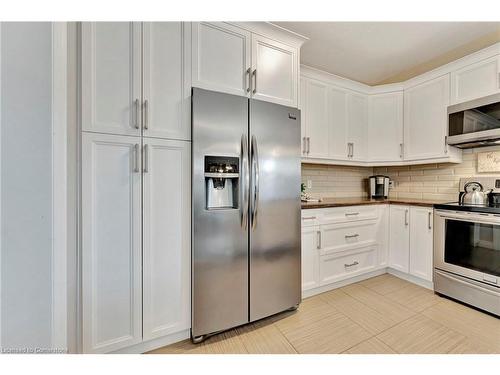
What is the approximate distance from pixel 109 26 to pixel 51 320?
1.47 metres

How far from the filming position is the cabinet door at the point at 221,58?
1479 millimetres

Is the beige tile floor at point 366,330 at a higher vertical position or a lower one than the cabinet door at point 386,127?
lower

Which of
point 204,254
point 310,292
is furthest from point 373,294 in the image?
point 204,254

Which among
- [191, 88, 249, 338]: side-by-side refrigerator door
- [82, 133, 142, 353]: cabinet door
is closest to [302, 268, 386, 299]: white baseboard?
[191, 88, 249, 338]: side-by-side refrigerator door

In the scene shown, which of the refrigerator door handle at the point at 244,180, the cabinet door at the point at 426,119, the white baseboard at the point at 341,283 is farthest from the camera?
the cabinet door at the point at 426,119

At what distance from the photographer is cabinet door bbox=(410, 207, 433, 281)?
7.41ft

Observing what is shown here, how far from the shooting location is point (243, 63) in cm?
163

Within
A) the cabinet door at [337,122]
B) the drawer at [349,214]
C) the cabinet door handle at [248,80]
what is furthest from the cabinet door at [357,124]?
the cabinet door handle at [248,80]

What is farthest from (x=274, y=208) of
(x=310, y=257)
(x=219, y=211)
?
(x=310, y=257)

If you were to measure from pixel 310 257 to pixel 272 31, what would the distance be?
6.41 feet

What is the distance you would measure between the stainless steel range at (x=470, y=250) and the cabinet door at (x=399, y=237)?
0.93 feet

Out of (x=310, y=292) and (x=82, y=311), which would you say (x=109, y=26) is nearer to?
(x=82, y=311)

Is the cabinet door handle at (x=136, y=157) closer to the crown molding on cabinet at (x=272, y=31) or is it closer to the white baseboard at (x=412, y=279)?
the crown molding on cabinet at (x=272, y=31)

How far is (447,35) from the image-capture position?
1.99 metres
